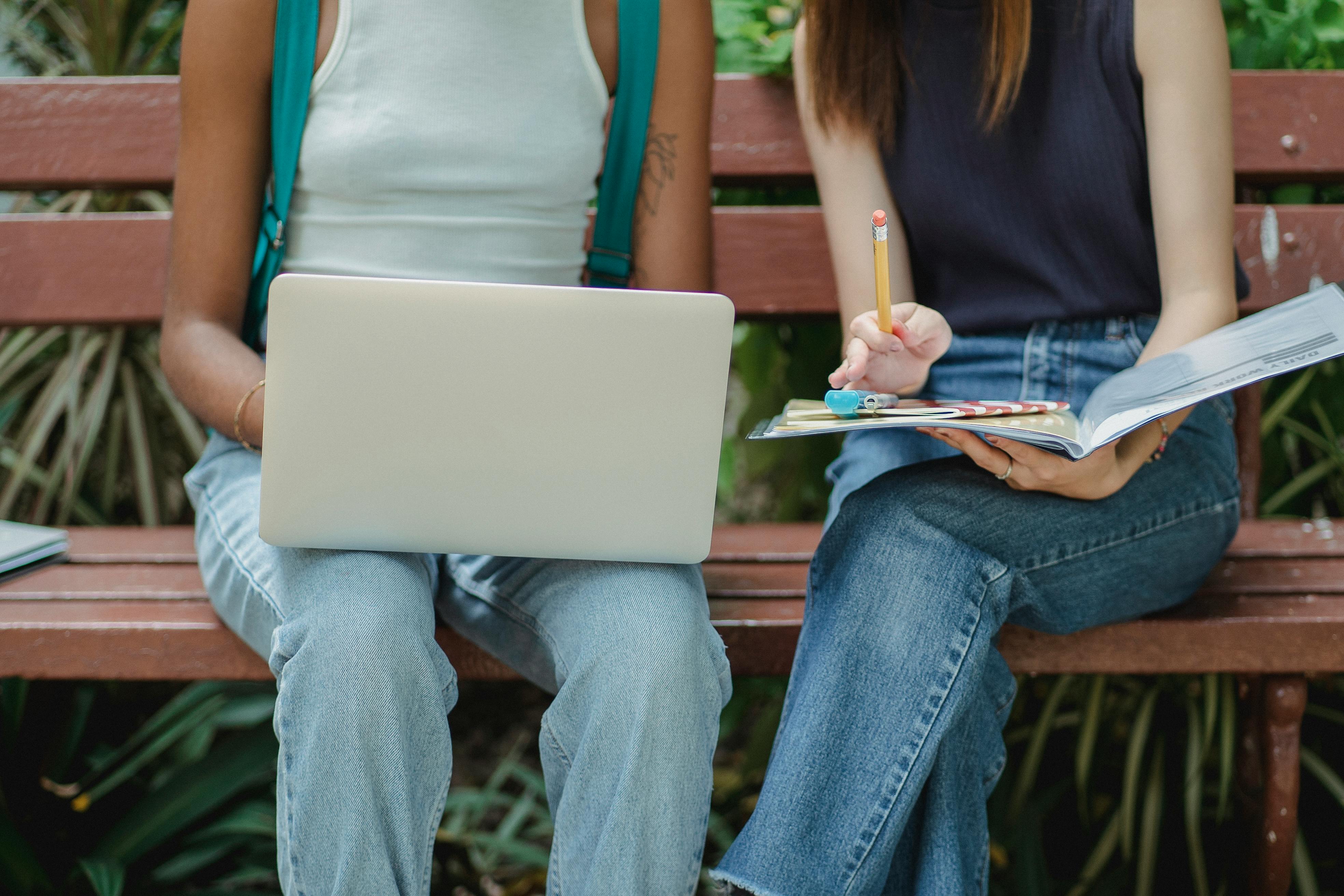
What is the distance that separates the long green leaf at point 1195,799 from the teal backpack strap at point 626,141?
111 centimetres

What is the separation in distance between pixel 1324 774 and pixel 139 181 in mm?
1985

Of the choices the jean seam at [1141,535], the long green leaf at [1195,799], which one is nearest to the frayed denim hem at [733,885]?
the jean seam at [1141,535]

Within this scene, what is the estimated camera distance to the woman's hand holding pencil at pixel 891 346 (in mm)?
1125

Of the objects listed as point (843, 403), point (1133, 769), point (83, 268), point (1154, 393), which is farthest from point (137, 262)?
point (1133, 769)

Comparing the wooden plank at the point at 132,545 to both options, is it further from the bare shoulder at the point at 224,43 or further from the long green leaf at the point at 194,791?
the bare shoulder at the point at 224,43

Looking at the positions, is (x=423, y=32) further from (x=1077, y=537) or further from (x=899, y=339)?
(x=1077, y=537)

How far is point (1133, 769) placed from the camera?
1.76 m

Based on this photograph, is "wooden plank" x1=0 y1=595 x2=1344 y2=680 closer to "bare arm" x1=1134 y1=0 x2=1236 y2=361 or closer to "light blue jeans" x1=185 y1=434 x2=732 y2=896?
"light blue jeans" x1=185 y1=434 x2=732 y2=896

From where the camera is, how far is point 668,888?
996 millimetres

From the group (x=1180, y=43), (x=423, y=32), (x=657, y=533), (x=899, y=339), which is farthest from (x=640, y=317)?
(x=1180, y=43)

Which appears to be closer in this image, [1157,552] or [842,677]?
[842,677]

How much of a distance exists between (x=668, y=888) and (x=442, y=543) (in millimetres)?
355

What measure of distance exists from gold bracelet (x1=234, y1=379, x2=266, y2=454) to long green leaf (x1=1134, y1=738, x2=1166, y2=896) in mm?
1366

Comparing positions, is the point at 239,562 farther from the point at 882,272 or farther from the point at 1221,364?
the point at 1221,364
